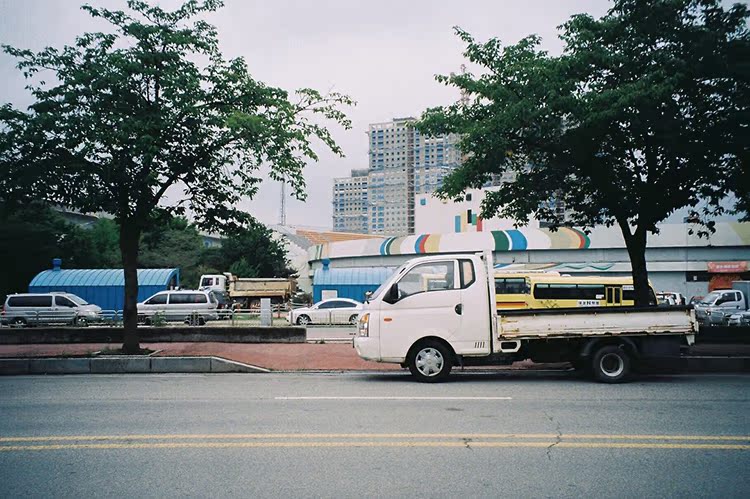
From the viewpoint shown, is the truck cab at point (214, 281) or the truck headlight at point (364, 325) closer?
the truck headlight at point (364, 325)

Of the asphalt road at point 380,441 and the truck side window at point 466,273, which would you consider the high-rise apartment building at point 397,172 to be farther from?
Answer: the asphalt road at point 380,441

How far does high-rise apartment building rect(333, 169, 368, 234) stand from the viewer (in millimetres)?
142625

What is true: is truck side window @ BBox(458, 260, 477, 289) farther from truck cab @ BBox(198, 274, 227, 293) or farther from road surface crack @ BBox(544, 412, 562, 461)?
truck cab @ BBox(198, 274, 227, 293)

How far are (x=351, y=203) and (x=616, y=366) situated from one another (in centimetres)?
13488

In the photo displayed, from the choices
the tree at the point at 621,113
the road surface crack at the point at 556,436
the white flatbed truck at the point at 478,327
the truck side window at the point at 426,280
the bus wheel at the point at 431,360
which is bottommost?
the road surface crack at the point at 556,436

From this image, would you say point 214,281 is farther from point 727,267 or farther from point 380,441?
point 380,441

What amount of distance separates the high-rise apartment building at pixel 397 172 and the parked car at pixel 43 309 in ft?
282

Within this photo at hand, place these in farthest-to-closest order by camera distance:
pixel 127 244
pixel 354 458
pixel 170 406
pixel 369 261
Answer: pixel 369 261 → pixel 127 244 → pixel 170 406 → pixel 354 458

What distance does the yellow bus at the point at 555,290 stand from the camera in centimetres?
2728

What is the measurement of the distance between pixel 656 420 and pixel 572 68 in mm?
8947

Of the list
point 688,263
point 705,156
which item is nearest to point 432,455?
point 705,156

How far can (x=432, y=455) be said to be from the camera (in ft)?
19.9

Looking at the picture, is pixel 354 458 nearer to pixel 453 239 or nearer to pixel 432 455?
pixel 432 455

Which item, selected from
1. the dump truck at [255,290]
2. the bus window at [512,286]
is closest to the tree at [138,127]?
the bus window at [512,286]
